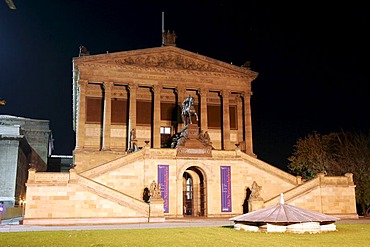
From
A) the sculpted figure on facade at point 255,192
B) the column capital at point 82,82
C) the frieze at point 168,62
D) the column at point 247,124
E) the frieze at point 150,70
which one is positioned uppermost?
the frieze at point 168,62

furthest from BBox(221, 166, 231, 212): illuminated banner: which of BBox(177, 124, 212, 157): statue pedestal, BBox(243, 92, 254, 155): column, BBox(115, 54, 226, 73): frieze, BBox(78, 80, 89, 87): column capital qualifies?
BBox(78, 80, 89, 87): column capital

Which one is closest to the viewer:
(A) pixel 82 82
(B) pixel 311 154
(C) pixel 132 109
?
(A) pixel 82 82

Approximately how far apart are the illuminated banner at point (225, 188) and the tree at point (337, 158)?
1466 cm

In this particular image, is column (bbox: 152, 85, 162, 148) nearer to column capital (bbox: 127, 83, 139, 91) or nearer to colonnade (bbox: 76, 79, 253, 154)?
colonnade (bbox: 76, 79, 253, 154)

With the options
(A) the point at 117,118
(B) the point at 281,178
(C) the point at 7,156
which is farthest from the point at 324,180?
(C) the point at 7,156

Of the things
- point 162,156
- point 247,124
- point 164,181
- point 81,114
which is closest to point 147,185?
point 164,181

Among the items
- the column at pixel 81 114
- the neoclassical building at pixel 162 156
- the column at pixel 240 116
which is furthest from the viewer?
the column at pixel 240 116

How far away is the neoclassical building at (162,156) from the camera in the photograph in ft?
104

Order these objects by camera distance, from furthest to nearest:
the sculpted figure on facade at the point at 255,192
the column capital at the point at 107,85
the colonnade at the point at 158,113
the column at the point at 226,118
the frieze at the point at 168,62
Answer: the column at the point at 226,118 → the frieze at the point at 168,62 → the column capital at the point at 107,85 → the colonnade at the point at 158,113 → the sculpted figure on facade at the point at 255,192

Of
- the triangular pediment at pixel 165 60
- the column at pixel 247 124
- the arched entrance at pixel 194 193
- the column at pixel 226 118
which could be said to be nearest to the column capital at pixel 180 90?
the triangular pediment at pixel 165 60

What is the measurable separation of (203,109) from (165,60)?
25.2 ft

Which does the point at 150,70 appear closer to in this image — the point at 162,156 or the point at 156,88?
the point at 156,88

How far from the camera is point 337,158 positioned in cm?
5122

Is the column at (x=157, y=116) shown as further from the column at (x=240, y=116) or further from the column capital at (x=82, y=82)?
the column at (x=240, y=116)
